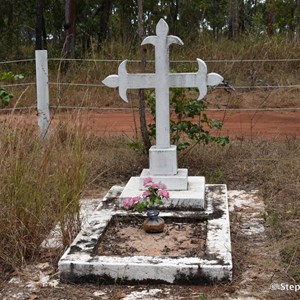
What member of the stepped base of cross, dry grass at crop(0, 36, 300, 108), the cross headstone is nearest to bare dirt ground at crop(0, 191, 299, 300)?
the stepped base of cross

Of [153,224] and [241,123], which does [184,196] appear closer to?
[153,224]

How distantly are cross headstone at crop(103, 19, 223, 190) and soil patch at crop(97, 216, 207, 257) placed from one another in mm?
545

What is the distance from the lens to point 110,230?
4.27 metres

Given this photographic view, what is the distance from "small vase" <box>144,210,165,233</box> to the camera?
13.5 feet

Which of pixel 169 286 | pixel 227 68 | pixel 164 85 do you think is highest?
pixel 227 68

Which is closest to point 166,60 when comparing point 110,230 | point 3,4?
point 110,230

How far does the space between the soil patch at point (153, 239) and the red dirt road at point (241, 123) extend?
384 cm

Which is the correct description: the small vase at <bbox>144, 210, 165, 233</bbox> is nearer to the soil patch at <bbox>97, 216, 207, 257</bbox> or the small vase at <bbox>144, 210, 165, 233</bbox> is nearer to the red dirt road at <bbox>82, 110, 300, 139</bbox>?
the soil patch at <bbox>97, 216, 207, 257</bbox>

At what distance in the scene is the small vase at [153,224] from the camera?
4106 mm

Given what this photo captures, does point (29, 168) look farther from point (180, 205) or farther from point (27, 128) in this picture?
point (180, 205)

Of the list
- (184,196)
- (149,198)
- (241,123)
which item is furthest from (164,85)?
(241,123)

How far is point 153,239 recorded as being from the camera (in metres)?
4.04

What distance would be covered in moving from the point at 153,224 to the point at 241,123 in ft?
20.5

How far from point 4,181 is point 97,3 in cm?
1617
